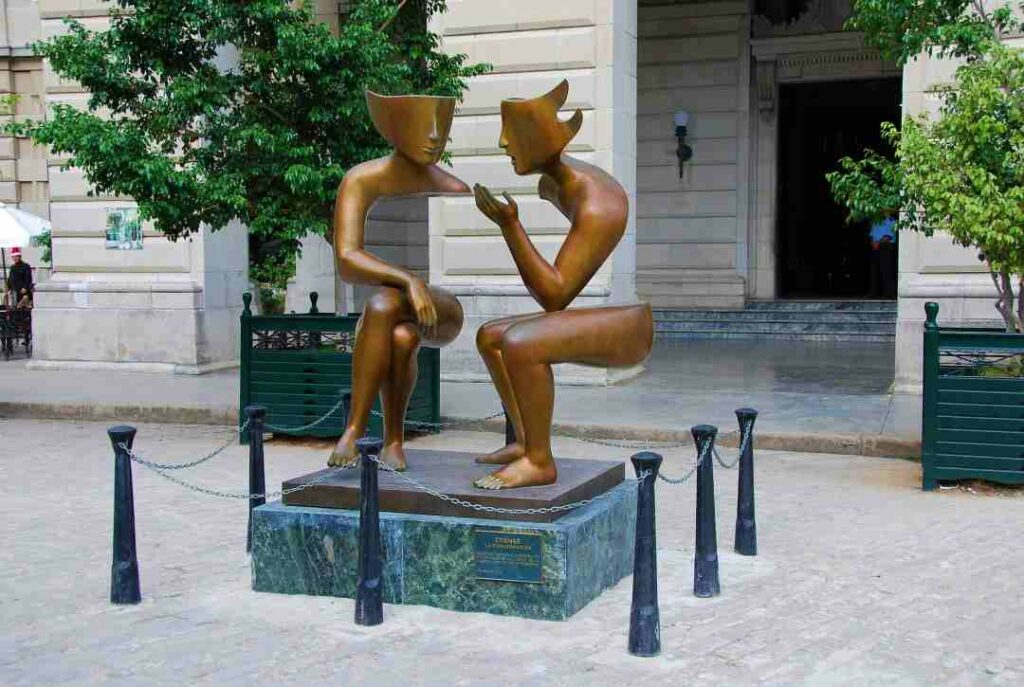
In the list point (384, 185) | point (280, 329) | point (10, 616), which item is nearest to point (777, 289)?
point (280, 329)

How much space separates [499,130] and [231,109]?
441 centimetres

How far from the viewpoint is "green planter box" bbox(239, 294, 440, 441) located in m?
11.2

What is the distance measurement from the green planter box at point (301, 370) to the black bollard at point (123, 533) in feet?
15.9

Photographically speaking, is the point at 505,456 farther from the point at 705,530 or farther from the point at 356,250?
the point at 356,250

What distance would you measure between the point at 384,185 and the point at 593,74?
28.4ft

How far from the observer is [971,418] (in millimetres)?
8852

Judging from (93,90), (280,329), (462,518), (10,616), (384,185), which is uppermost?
(93,90)

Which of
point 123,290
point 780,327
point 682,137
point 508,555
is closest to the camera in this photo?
point 508,555

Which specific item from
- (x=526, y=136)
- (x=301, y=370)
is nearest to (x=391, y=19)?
(x=301, y=370)

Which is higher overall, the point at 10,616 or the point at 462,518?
the point at 462,518

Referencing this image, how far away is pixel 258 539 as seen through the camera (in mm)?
6293

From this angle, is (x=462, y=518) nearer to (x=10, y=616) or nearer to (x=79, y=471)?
(x=10, y=616)

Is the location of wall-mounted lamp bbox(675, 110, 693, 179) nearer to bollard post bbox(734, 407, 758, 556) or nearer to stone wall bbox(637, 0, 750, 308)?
stone wall bbox(637, 0, 750, 308)

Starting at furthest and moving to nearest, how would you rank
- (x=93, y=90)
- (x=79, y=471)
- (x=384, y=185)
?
(x=93, y=90), (x=79, y=471), (x=384, y=185)
